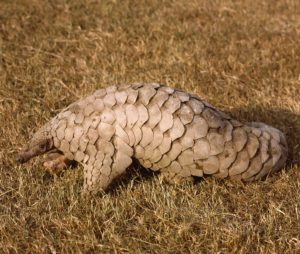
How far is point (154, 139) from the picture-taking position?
3.41m

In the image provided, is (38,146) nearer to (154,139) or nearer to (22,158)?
(22,158)

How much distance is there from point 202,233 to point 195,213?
0.61 ft

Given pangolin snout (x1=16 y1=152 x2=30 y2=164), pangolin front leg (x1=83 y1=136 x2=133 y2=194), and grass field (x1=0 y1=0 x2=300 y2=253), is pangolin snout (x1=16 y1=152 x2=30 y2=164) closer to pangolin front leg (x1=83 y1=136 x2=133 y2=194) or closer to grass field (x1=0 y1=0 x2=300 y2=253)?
grass field (x1=0 y1=0 x2=300 y2=253)

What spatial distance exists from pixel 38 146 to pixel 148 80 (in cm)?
210

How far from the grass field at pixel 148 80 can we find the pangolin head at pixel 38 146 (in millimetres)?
171

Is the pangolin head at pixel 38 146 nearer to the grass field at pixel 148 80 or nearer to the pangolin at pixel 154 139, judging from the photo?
the pangolin at pixel 154 139

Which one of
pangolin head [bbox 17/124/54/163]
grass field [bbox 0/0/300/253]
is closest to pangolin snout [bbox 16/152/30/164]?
pangolin head [bbox 17/124/54/163]

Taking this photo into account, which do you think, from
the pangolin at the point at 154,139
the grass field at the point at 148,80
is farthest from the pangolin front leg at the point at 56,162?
the pangolin at the point at 154,139

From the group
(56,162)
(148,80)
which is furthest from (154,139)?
(148,80)

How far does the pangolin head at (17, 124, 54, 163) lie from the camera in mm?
3600

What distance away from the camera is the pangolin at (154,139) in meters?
3.41

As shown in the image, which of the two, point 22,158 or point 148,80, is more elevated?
point 22,158

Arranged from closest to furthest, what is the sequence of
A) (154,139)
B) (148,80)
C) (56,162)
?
(154,139), (56,162), (148,80)

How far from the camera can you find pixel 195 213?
10.5ft
